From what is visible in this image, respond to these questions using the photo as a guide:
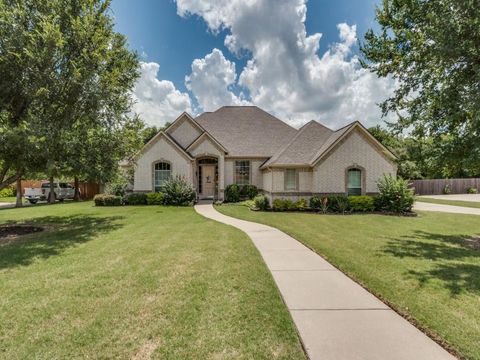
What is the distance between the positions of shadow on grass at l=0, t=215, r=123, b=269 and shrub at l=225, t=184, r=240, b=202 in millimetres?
8995

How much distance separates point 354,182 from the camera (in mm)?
17781

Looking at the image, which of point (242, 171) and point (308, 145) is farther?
point (242, 171)

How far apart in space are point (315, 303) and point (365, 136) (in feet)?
50.9

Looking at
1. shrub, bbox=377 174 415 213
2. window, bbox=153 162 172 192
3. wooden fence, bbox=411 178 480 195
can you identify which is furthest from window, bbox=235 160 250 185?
wooden fence, bbox=411 178 480 195

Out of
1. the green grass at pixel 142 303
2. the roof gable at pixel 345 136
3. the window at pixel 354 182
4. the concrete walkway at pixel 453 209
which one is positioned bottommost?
the green grass at pixel 142 303

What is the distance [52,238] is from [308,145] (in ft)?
51.4

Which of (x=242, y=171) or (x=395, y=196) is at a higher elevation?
(x=242, y=171)

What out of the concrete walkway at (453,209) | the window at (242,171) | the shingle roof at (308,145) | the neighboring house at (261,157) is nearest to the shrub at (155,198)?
the neighboring house at (261,157)

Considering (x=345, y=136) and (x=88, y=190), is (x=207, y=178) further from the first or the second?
(x=88, y=190)

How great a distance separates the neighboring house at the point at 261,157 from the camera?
1747 centimetres

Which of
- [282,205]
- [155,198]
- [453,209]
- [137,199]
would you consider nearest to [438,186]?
[453,209]

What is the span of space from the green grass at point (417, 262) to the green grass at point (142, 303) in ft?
6.80

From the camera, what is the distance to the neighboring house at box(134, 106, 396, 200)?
57.3 feet

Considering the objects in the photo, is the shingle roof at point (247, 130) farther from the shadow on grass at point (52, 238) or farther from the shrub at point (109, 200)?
the shadow on grass at point (52, 238)
